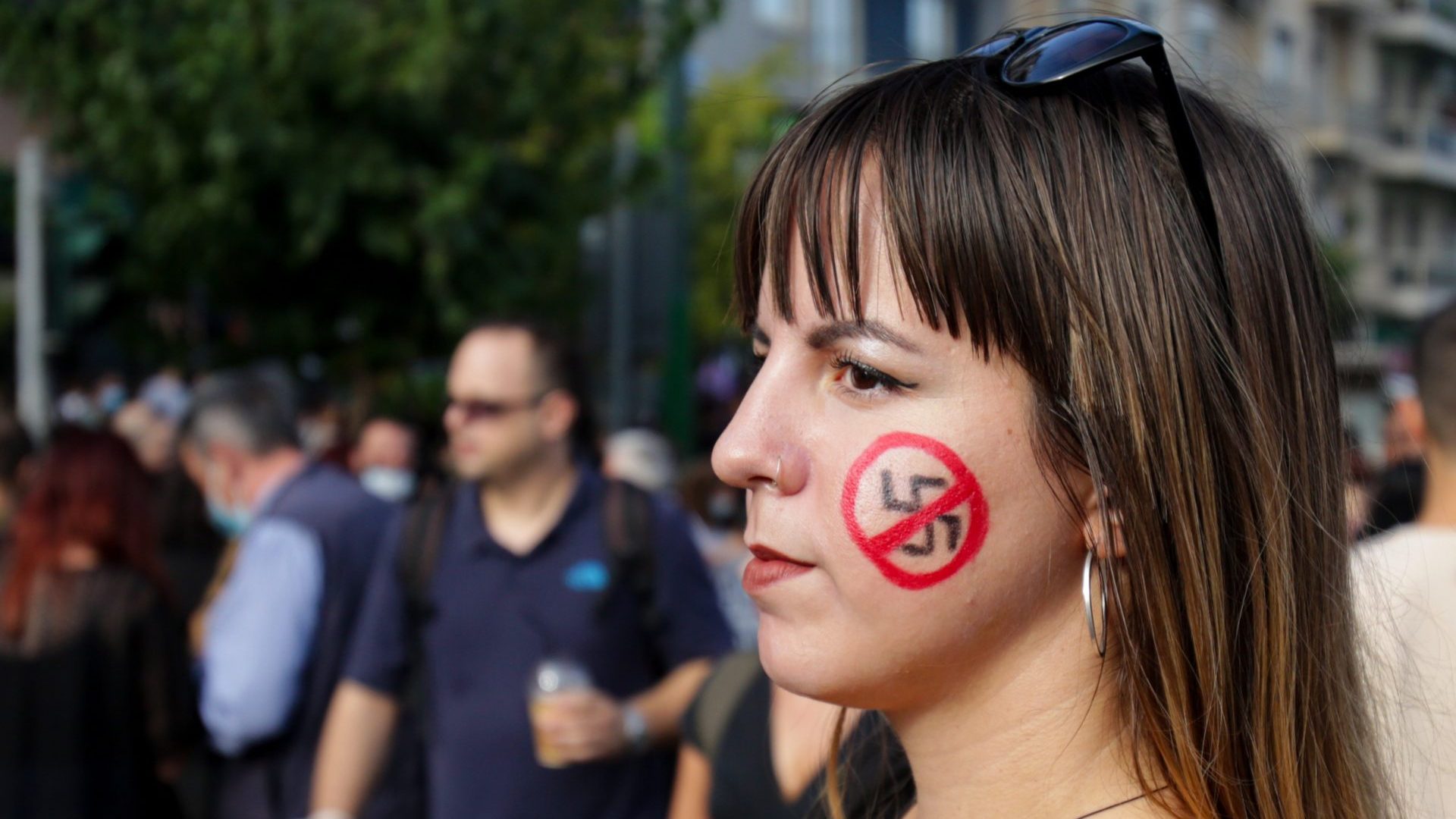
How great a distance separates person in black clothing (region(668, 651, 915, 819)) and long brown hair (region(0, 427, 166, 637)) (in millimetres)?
2042

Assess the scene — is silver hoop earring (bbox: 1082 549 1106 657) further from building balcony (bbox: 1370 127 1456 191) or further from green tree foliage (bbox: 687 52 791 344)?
building balcony (bbox: 1370 127 1456 191)

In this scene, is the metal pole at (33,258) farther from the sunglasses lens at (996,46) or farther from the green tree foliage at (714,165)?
the green tree foliage at (714,165)

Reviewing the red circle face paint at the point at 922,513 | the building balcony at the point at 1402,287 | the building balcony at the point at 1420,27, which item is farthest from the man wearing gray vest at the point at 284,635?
the building balcony at the point at 1420,27

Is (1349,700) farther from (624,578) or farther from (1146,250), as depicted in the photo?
(624,578)

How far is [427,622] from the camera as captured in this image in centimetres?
381

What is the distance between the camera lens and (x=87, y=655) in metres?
4.06

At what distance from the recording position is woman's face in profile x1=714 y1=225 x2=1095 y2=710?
4.18 feet

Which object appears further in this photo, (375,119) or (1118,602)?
(375,119)

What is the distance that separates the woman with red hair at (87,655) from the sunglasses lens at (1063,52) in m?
3.56

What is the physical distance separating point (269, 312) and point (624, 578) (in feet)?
22.2

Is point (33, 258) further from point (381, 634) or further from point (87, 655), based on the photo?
point (381, 634)

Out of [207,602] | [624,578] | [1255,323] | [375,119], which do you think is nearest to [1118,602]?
[1255,323]

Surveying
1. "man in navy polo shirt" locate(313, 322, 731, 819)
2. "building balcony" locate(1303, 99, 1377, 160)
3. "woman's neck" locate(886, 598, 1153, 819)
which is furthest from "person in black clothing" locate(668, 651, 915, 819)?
"building balcony" locate(1303, 99, 1377, 160)

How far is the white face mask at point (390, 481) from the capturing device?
22.5 feet
